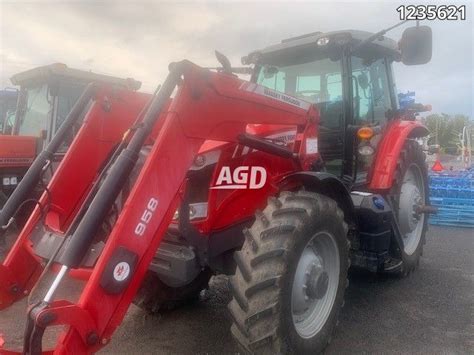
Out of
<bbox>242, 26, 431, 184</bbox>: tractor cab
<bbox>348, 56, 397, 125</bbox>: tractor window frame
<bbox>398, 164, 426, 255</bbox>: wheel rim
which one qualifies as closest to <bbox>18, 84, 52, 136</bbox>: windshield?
<bbox>242, 26, 431, 184</bbox>: tractor cab

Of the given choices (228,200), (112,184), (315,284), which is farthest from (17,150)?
(315,284)

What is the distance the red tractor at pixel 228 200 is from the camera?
2066mm

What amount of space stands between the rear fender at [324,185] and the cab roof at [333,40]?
1493 millimetres

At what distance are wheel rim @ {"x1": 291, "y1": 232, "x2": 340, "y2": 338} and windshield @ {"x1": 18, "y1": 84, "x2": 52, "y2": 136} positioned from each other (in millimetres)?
4802

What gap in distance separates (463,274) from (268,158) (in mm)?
3100

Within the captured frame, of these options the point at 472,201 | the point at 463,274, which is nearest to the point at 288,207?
the point at 463,274

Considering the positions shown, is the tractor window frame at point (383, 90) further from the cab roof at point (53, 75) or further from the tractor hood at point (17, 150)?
the tractor hood at point (17, 150)

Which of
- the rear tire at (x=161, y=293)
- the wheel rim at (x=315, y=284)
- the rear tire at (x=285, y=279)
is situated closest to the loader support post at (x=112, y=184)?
the rear tire at (x=285, y=279)

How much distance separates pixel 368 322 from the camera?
347 centimetres

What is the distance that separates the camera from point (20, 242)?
2.63 meters

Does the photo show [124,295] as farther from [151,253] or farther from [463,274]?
[463,274]

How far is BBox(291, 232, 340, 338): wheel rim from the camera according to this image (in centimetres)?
277

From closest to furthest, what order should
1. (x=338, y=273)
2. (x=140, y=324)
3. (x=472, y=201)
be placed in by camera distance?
(x=338, y=273) → (x=140, y=324) → (x=472, y=201)

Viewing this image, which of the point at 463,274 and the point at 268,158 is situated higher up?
the point at 268,158
